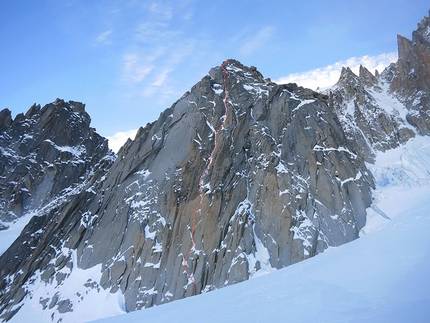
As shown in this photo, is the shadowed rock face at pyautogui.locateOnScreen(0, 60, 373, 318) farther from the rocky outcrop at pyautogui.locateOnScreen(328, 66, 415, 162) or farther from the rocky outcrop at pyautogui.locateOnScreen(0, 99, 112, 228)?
the rocky outcrop at pyautogui.locateOnScreen(328, 66, 415, 162)

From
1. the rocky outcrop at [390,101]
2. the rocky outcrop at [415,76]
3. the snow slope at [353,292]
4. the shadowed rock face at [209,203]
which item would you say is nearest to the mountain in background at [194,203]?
the shadowed rock face at [209,203]

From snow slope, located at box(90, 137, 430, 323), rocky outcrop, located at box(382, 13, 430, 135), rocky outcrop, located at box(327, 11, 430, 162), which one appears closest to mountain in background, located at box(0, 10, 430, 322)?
rocky outcrop, located at box(327, 11, 430, 162)

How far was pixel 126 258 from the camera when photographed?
120ft

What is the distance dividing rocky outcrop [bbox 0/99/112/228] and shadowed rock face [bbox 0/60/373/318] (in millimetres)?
11692

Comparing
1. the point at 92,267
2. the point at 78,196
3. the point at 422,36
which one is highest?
the point at 422,36

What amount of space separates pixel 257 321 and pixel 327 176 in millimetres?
31080

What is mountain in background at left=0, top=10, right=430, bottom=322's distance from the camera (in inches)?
1345

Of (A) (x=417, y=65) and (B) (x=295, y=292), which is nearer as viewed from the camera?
(B) (x=295, y=292)

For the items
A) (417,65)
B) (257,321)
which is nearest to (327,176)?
(257,321)

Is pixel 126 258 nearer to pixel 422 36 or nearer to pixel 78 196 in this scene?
pixel 78 196

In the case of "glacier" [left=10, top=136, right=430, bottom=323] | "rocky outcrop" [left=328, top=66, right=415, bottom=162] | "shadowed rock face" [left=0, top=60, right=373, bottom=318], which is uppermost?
"rocky outcrop" [left=328, top=66, right=415, bottom=162]

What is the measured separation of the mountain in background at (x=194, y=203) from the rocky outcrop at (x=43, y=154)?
0.30 meters

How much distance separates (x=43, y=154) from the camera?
6000 cm

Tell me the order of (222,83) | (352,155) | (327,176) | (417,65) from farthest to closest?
(417,65) → (222,83) → (352,155) → (327,176)
